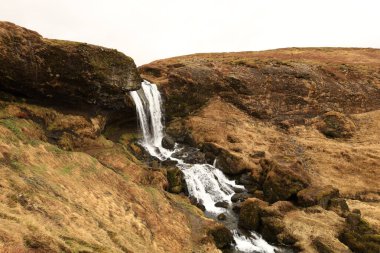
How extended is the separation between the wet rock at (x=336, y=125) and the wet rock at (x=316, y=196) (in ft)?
55.0

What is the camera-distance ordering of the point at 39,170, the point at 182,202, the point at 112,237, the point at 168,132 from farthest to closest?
1. the point at 168,132
2. the point at 182,202
3. the point at 39,170
4. the point at 112,237

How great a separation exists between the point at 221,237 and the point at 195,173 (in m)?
11.6

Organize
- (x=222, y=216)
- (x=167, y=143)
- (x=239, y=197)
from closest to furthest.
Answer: (x=222, y=216)
(x=239, y=197)
(x=167, y=143)

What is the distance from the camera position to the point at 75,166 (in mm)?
23547

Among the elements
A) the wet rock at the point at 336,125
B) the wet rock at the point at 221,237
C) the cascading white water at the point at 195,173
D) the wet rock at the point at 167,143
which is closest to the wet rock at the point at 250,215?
the cascading white water at the point at 195,173

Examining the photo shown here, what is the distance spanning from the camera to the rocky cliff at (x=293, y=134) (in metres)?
26.9

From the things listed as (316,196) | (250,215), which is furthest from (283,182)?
(250,215)

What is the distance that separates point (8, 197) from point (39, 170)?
5.04 meters

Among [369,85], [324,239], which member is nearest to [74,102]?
[324,239]

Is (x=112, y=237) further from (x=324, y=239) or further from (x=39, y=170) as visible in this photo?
(x=324, y=239)

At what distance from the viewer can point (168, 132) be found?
153 ft

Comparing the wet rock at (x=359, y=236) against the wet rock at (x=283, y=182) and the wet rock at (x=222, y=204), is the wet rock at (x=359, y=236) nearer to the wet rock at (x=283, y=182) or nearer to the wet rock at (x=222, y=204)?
the wet rock at (x=283, y=182)

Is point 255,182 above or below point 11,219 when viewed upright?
below

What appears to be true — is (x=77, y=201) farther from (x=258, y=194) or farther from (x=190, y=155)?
(x=190, y=155)
